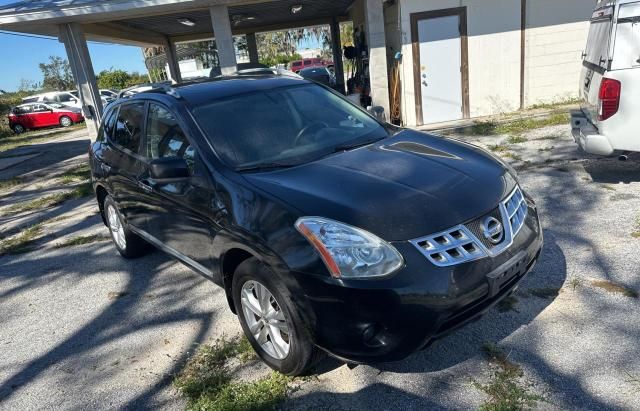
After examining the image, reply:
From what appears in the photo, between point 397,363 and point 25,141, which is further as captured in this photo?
point 25,141

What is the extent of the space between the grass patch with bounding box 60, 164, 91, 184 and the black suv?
7113mm

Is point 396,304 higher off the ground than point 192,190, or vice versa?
point 192,190

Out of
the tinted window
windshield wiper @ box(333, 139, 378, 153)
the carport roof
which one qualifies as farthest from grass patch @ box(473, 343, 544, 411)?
the tinted window

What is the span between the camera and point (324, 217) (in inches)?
98.4

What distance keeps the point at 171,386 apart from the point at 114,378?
0.47m

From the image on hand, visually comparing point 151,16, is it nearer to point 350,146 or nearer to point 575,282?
point 350,146

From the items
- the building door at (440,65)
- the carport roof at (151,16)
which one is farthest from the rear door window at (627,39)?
the carport roof at (151,16)

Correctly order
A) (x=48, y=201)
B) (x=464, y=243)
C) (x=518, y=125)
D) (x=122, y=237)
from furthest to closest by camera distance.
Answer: (x=518, y=125), (x=48, y=201), (x=122, y=237), (x=464, y=243)

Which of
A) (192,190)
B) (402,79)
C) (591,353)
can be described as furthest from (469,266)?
(402,79)

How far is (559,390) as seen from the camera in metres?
2.52

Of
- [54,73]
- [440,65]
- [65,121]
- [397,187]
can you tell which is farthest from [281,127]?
[54,73]

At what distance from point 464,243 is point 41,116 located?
27437 millimetres

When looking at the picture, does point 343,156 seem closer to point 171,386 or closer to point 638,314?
point 171,386

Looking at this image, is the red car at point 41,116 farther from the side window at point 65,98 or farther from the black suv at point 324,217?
the black suv at point 324,217
